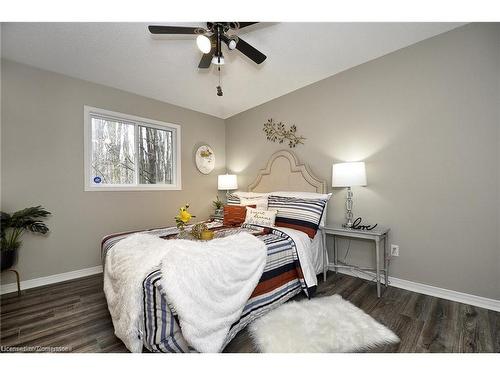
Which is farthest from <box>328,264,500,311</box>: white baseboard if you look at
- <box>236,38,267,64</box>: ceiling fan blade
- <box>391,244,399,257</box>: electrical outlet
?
<box>236,38,267,64</box>: ceiling fan blade

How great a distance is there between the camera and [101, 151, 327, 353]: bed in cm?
→ 132

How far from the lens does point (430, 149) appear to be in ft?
7.34

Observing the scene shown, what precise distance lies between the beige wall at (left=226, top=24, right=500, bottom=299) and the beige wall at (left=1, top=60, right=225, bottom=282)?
290 centimetres

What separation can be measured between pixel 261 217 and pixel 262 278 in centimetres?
93

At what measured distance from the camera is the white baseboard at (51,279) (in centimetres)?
238

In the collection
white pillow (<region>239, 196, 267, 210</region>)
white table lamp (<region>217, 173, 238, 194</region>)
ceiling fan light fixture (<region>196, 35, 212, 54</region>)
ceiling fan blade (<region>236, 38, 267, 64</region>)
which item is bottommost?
white pillow (<region>239, 196, 267, 210</region>)

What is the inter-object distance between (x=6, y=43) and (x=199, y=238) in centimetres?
271

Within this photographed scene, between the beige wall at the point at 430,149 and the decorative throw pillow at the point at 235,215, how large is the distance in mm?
1169

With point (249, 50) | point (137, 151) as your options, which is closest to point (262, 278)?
point (249, 50)

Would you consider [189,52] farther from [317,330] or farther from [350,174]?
[317,330]

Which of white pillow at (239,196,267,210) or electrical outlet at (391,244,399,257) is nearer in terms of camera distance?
electrical outlet at (391,244,399,257)

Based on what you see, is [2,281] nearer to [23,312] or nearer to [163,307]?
[23,312]

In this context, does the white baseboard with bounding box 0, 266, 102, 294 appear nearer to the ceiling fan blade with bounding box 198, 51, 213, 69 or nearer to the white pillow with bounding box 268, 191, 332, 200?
the white pillow with bounding box 268, 191, 332, 200

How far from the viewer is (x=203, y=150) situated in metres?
4.09
